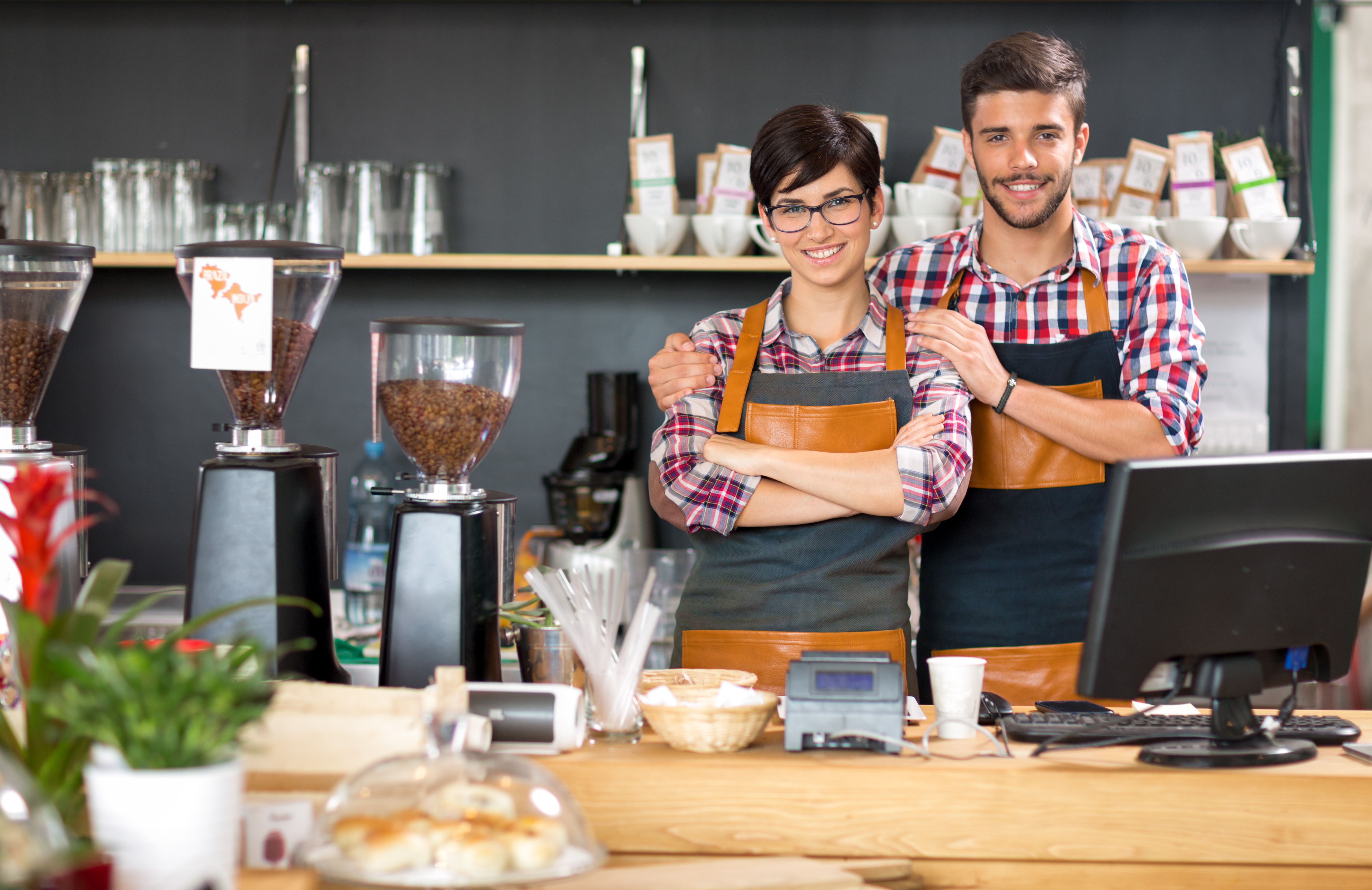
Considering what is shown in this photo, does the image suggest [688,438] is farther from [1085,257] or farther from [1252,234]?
[1252,234]

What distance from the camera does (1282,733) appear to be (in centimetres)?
148

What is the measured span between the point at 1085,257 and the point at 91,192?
7.33 ft

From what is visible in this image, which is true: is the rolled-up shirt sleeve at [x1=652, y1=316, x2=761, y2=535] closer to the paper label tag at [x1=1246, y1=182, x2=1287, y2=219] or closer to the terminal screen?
the terminal screen

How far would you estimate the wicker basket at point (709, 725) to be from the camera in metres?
1.34

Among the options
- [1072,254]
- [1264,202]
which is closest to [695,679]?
[1072,254]

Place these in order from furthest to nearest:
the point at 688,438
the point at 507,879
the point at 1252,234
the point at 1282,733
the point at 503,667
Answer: the point at 1252,234, the point at 503,667, the point at 688,438, the point at 1282,733, the point at 507,879

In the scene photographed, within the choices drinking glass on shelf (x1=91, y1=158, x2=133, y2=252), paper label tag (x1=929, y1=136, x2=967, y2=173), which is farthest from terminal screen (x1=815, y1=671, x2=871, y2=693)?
drinking glass on shelf (x1=91, y1=158, x2=133, y2=252)

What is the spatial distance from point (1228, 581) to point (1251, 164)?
1.80 m

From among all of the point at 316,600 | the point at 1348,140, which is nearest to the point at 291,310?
the point at 316,600

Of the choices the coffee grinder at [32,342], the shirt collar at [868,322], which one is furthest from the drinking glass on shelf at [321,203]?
the shirt collar at [868,322]

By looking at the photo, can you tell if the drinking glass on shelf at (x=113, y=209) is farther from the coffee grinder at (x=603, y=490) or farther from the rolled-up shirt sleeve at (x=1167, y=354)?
the rolled-up shirt sleeve at (x=1167, y=354)

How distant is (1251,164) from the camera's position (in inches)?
110

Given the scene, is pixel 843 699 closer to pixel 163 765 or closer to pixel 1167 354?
pixel 163 765

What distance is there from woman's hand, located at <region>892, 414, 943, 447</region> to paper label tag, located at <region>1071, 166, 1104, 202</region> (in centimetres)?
121
